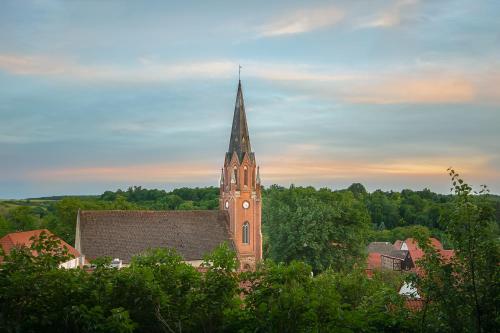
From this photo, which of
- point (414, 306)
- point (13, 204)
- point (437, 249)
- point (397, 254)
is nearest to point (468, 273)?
point (437, 249)

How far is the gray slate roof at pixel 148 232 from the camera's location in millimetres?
51188

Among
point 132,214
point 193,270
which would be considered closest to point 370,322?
point 193,270

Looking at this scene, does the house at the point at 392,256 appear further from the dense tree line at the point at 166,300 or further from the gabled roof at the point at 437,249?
the dense tree line at the point at 166,300

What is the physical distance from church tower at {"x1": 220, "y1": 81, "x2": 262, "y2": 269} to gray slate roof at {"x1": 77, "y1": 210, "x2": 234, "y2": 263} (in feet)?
4.44

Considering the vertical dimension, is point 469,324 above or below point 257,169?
below

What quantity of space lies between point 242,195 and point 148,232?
9.67 m

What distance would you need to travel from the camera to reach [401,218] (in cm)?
13788

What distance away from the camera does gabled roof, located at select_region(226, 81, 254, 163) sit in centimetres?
5791

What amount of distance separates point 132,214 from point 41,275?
38760 mm

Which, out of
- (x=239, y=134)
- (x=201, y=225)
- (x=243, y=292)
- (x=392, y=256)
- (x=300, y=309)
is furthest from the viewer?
(x=392, y=256)

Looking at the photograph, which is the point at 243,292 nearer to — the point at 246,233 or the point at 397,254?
the point at 246,233

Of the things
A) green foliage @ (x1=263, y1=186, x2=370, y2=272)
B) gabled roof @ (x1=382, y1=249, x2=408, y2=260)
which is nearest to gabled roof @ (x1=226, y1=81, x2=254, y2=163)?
green foliage @ (x1=263, y1=186, x2=370, y2=272)

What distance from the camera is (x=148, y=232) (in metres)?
53.4

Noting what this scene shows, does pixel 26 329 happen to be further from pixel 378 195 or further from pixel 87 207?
pixel 378 195
